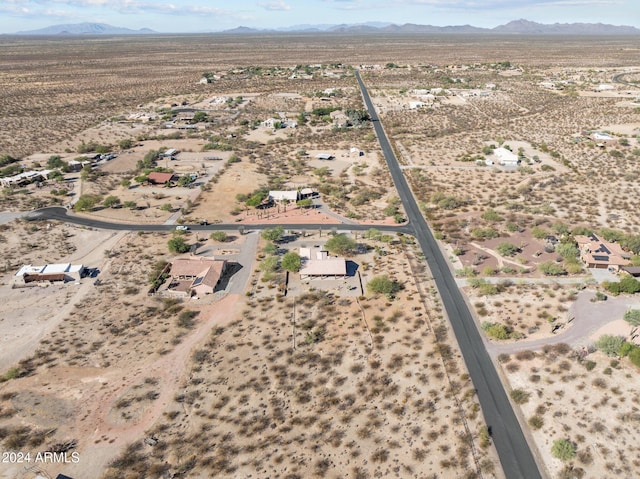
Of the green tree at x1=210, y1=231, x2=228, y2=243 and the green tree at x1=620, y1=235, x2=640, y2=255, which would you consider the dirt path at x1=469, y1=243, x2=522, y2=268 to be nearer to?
the green tree at x1=620, y1=235, x2=640, y2=255

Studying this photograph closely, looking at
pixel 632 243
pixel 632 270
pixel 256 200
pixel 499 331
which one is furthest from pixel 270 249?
pixel 632 243

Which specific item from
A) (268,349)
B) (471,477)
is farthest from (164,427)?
(471,477)

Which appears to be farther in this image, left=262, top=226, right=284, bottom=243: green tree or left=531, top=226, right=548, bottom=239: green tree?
left=531, top=226, right=548, bottom=239: green tree

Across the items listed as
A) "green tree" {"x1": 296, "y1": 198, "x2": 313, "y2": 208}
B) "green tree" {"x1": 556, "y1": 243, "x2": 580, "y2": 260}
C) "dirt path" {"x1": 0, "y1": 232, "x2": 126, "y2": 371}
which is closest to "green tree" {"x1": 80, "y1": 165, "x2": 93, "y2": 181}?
"dirt path" {"x1": 0, "y1": 232, "x2": 126, "y2": 371}

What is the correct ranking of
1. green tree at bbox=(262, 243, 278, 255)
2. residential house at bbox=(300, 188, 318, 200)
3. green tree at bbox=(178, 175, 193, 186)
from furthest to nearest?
green tree at bbox=(178, 175, 193, 186), residential house at bbox=(300, 188, 318, 200), green tree at bbox=(262, 243, 278, 255)

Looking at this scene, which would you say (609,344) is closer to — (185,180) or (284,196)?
(284,196)

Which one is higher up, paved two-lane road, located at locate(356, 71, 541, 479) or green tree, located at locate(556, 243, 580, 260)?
green tree, located at locate(556, 243, 580, 260)
